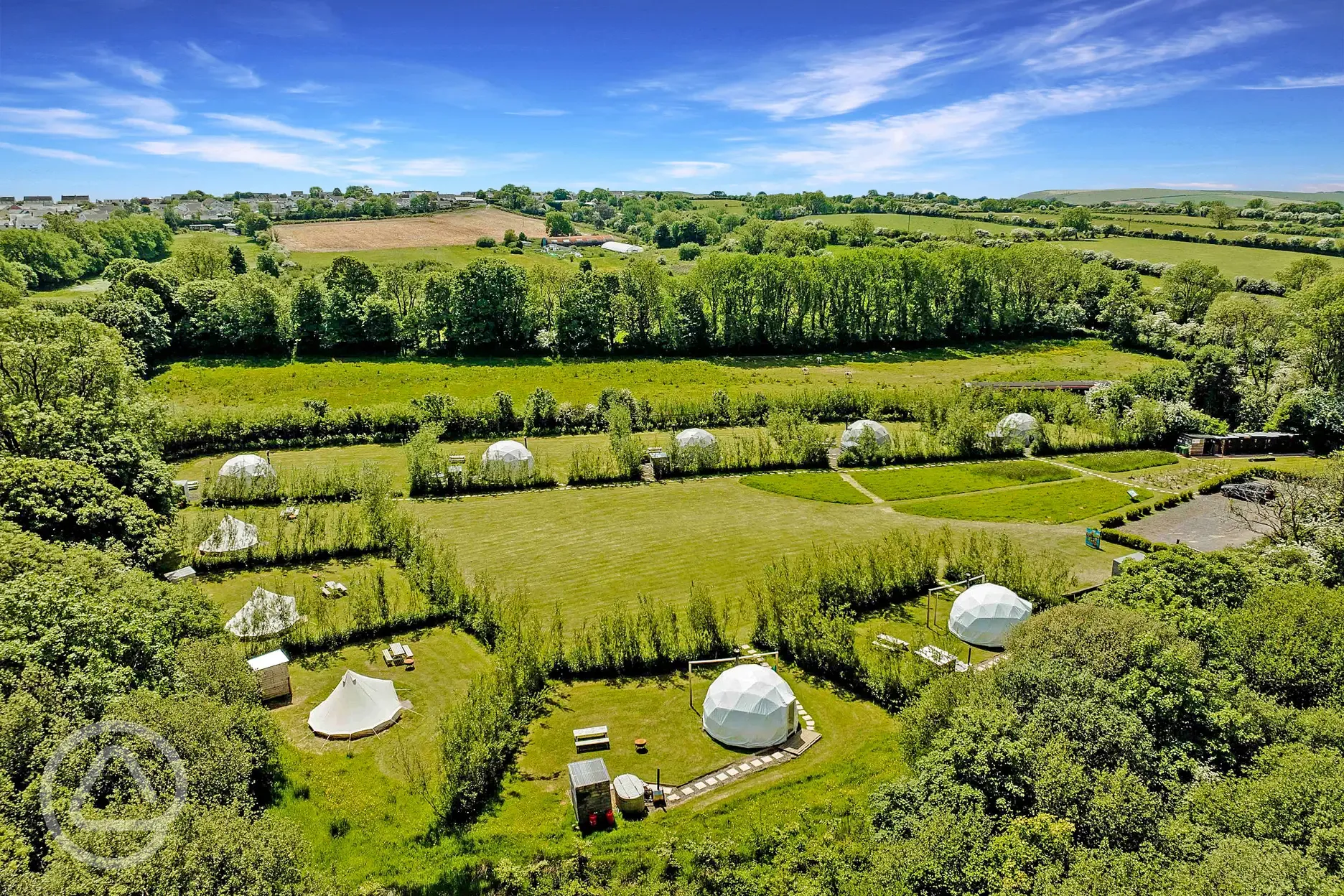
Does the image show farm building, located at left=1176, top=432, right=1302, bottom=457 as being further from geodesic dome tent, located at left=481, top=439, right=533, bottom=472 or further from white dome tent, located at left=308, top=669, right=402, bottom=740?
white dome tent, located at left=308, top=669, right=402, bottom=740

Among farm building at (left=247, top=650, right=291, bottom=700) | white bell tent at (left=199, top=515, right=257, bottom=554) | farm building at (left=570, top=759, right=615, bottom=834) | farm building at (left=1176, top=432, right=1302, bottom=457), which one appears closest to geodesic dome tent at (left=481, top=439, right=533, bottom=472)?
white bell tent at (left=199, top=515, right=257, bottom=554)

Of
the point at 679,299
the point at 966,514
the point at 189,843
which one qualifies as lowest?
the point at 966,514

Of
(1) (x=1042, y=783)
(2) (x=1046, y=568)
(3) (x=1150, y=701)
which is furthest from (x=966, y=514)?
(1) (x=1042, y=783)

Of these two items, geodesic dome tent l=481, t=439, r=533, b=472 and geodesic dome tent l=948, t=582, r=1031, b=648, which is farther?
geodesic dome tent l=481, t=439, r=533, b=472

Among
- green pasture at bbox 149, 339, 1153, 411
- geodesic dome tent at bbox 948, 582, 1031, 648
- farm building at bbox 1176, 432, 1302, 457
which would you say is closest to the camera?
geodesic dome tent at bbox 948, 582, 1031, 648

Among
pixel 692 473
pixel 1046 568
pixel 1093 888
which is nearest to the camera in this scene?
pixel 1093 888

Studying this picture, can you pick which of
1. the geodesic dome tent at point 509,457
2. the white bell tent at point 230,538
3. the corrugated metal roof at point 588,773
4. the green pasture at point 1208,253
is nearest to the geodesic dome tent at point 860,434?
the geodesic dome tent at point 509,457

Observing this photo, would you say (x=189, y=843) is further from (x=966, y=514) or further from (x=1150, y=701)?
(x=966, y=514)
